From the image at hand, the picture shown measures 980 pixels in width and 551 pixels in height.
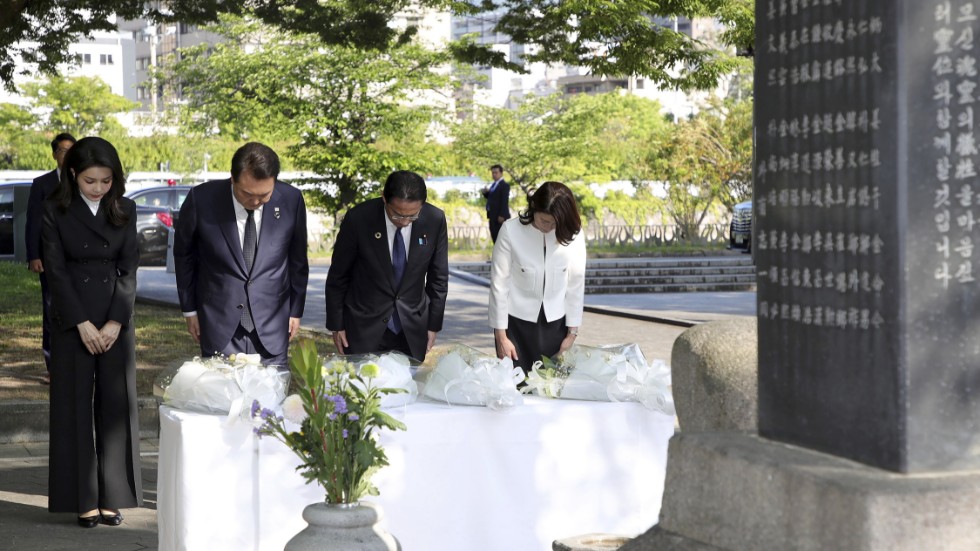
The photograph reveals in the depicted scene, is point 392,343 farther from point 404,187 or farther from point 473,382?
point 473,382

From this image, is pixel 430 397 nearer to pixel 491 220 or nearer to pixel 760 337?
pixel 760 337

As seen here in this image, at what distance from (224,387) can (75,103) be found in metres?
47.5

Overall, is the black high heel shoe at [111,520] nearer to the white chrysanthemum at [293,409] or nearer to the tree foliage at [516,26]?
the white chrysanthemum at [293,409]

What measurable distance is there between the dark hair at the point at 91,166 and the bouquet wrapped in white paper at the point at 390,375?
183 centimetres

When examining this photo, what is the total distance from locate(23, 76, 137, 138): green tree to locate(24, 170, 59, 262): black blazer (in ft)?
133

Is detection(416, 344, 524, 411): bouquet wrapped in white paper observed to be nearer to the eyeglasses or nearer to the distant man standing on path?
the eyeglasses

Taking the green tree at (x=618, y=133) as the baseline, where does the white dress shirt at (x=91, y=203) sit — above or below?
below

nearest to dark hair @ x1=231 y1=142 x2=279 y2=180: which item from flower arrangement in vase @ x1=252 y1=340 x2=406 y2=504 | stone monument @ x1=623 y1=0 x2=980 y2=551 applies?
flower arrangement in vase @ x1=252 y1=340 x2=406 y2=504

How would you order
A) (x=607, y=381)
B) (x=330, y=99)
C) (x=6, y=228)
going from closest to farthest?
(x=607, y=381)
(x=6, y=228)
(x=330, y=99)

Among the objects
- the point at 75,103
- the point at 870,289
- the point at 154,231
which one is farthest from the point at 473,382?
the point at 75,103

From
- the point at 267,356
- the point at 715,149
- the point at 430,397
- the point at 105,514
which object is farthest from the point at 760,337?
the point at 715,149

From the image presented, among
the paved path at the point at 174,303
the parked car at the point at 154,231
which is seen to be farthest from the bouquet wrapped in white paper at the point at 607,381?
the parked car at the point at 154,231

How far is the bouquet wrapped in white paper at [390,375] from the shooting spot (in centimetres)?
519

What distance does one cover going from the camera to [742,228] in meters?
28.5
